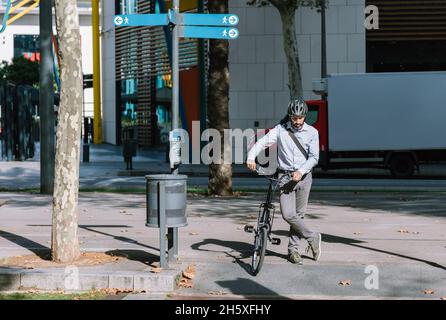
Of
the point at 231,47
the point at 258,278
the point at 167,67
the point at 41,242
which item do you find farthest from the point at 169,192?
the point at 167,67

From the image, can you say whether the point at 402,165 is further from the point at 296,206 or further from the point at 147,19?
the point at 296,206

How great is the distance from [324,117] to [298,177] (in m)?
16.9

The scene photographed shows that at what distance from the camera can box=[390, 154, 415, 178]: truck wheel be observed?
23.7m

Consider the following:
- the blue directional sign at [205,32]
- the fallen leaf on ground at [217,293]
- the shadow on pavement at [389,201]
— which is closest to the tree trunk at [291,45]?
the shadow on pavement at [389,201]

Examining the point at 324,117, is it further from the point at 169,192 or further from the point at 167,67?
the point at 169,192

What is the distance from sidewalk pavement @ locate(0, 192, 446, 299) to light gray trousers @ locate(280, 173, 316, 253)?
1.17 feet

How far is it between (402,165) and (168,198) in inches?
689

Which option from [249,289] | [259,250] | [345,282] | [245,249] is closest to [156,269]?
[249,289]

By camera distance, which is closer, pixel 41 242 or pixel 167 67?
pixel 41 242

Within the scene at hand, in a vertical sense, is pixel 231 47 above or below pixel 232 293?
above

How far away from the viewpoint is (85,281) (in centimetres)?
699

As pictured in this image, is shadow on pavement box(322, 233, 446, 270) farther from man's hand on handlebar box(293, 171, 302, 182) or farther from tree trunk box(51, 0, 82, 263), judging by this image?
tree trunk box(51, 0, 82, 263)
